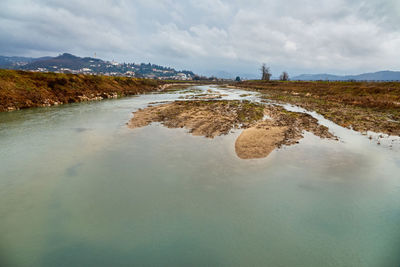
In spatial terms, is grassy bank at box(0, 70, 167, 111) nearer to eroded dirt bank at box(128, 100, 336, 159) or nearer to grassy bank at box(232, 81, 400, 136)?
eroded dirt bank at box(128, 100, 336, 159)

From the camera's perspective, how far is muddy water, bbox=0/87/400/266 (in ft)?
21.2

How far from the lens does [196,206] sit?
8.87 metres

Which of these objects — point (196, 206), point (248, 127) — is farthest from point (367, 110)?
point (196, 206)

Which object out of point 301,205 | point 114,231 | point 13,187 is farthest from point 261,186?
point 13,187

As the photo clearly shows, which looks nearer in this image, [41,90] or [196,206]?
[196,206]

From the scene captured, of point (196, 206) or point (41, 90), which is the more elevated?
point (41, 90)

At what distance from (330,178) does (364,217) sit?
135 inches

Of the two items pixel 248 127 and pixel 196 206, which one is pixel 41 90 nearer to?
pixel 248 127

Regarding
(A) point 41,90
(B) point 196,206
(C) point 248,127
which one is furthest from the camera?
(A) point 41,90

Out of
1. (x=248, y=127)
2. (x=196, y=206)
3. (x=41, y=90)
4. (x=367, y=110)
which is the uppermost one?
(x=41, y=90)

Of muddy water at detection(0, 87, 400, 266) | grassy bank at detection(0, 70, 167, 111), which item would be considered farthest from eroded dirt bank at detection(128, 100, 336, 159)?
grassy bank at detection(0, 70, 167, 111)

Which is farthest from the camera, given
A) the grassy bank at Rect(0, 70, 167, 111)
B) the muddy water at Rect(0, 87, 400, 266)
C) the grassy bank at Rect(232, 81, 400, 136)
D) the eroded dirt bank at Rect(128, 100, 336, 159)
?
the grassy bank at Rect(0, 70, 167, 111)

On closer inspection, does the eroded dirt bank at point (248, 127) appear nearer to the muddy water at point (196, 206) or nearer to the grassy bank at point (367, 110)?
the muddy water at point (196, 206)

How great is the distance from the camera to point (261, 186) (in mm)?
10586
